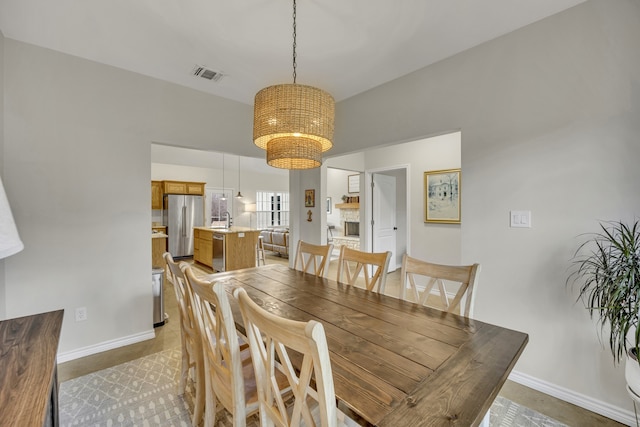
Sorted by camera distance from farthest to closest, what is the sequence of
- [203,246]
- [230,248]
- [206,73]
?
[203,246], [230,248], [206,73]

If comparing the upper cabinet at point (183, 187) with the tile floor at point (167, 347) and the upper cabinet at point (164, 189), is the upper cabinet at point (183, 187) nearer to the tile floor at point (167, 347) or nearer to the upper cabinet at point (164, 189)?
the upper cabinet at point (164, 189)

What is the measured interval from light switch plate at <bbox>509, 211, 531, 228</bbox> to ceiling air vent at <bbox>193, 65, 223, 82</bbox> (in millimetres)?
2874

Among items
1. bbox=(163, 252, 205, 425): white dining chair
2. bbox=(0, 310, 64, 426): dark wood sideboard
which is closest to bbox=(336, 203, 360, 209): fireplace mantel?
bbox=(163, 252, 205, 425): white dining chair

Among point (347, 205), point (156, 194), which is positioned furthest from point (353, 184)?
point (156, 194)

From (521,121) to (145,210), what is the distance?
131 inches

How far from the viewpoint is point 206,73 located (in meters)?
2.71

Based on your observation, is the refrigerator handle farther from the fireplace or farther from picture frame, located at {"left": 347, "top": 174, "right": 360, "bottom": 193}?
picture frame, located at {"left": 347, "top": 174, "right": 360, "bottom": 193}

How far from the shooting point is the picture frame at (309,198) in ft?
12.7

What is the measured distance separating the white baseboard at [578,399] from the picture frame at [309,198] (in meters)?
2.74

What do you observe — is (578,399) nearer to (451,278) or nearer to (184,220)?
(451,278)

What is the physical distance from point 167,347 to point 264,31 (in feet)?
9.36

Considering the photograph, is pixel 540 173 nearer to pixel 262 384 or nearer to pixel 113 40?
pixel 262 384

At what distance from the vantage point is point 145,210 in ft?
8.86

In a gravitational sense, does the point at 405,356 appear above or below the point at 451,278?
below
